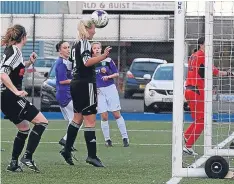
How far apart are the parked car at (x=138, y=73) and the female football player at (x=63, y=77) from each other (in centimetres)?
1472

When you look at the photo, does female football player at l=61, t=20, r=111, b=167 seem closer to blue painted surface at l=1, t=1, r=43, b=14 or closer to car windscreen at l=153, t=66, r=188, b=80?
car windscreen at l=153, t=66, r=188, b=80

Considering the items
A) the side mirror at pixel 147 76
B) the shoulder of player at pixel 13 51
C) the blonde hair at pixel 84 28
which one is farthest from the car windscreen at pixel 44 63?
the shoulder of player at pixel 13 51

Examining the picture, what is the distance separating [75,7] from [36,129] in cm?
2505

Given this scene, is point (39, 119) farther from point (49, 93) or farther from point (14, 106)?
point (49, 93)

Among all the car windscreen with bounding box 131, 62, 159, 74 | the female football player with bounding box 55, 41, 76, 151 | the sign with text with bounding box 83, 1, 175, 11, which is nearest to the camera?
the female football player with bounding box 55, 41, 76, 151

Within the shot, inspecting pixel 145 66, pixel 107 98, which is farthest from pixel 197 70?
pixel 145 66

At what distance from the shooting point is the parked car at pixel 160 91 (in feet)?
84.8

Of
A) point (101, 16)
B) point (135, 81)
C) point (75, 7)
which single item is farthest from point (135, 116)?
point (101, 16)

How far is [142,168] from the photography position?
11.0m

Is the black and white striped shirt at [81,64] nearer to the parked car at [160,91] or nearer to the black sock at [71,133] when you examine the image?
the black sock at [71,133]

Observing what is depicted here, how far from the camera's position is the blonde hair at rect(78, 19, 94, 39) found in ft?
36.8

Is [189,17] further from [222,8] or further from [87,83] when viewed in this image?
[87,83]

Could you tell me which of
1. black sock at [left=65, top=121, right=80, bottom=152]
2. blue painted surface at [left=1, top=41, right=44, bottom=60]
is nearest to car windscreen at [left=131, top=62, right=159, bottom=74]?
blue painted surface at [left=1, top=41, right=44, bottom=60]

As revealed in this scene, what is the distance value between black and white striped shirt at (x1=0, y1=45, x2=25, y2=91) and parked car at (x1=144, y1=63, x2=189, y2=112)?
15.5m
